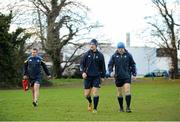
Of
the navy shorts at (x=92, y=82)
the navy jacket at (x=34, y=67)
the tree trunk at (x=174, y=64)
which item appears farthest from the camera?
the tree trunk at (x=174, y=64)

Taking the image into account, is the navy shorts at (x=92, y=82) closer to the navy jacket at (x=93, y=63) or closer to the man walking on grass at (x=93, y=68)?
the man walking on grass at (x=93, y=68)

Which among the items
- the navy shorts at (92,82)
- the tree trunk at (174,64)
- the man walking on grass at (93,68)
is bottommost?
the navy shorts at (92,82)

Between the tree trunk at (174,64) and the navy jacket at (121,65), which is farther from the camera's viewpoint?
the tree trunk at (174,64)

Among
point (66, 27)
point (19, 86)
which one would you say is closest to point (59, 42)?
point (66, 27)

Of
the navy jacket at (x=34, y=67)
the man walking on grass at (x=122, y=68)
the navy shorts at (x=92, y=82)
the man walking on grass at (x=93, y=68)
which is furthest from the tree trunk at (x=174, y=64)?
the man walking on grass at (x=93, y=68)

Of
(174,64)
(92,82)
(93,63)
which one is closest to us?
(93,63)

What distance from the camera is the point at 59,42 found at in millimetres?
60312

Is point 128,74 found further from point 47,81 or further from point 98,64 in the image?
point 47,81

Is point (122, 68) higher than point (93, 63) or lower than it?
lower

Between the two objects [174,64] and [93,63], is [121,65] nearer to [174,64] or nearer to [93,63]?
[93,63]

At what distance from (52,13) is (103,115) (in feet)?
142

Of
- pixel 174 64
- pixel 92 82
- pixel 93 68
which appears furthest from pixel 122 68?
pixel 174 64

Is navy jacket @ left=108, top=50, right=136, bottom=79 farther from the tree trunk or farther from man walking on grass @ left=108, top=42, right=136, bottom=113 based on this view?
the tree trunk

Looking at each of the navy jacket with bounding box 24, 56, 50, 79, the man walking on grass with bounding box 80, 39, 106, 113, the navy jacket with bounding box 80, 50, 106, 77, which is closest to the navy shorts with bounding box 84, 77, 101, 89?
the man walking on grass with bounding box 80, 39, 106, 113
